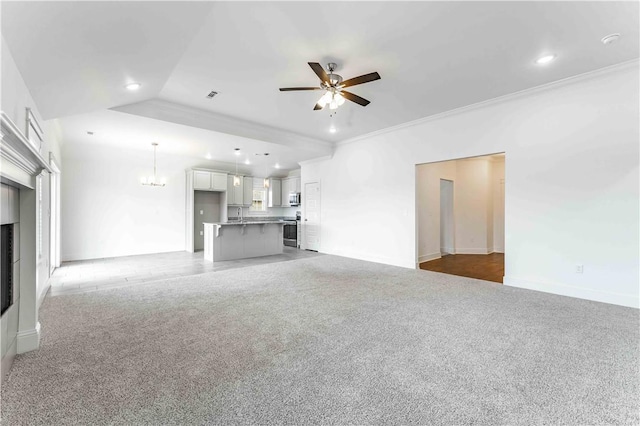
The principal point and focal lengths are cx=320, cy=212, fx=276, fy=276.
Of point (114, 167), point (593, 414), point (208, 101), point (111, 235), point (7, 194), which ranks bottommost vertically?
point (593, 414)

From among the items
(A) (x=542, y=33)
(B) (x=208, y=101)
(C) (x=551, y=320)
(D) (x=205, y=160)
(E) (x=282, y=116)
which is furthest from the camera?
(D) (x=205, y=160)

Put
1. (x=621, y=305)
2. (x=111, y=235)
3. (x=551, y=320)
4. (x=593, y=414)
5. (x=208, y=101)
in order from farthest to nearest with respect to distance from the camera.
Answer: (x=111, y=235) < (x=208, y=101) < (x=621, y=305) < (x=551, y=320) < (x=593, y=414)

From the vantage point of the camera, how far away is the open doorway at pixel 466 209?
7.20 meters

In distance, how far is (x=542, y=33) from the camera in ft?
9.09

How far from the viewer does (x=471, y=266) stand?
19.6ft

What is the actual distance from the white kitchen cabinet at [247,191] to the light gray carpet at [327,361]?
231 inches

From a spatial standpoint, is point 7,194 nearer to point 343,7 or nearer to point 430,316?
point 343,7

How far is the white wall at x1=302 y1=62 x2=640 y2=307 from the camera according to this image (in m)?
3.46

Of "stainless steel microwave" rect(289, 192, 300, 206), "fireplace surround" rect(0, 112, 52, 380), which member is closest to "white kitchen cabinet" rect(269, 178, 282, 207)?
"stainless steel microwave" rect(289, 192, 300, 206)

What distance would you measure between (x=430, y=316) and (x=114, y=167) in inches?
313

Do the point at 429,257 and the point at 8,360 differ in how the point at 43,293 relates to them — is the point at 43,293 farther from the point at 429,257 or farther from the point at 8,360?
the point at 429,257

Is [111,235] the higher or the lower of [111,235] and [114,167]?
the lower

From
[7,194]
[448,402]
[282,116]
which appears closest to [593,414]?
[448,402]

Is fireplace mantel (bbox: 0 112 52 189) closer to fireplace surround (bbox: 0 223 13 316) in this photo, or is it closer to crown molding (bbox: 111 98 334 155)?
fireplace surround (bbox: 0 223 13 316)
